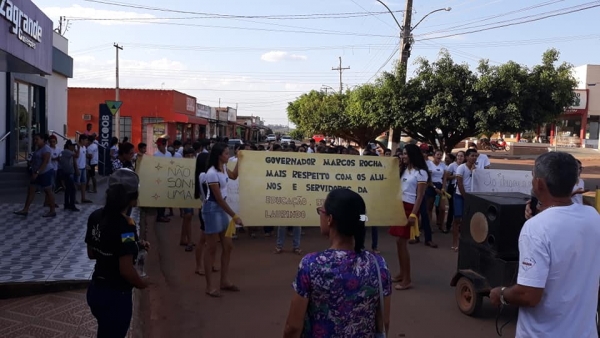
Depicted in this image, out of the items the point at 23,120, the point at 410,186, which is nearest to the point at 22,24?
the point at 410,186

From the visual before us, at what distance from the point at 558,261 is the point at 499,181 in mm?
8534

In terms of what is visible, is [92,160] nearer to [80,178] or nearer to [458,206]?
[80,178]

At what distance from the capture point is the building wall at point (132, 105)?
1474 inches

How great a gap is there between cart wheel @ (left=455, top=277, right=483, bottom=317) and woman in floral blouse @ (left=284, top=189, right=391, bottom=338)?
369 cm

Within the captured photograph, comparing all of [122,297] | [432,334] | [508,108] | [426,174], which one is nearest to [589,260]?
[122,297]

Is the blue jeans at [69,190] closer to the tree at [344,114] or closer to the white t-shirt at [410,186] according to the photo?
the white t-shirt at [410,186]

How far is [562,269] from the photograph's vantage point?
8.43ft

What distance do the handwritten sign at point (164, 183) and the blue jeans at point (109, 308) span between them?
6098 mm

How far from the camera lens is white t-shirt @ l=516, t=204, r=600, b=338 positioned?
8.34 feet

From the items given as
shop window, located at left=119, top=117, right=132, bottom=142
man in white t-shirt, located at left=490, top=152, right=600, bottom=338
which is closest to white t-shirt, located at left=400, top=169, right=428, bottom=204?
man in white t-shirt, located at left=490, top=152, right=600, bottom=338

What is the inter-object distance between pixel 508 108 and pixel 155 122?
26521mm

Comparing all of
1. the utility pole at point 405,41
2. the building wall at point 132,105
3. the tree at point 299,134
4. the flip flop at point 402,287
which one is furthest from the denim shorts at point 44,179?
the tree at point 299,134

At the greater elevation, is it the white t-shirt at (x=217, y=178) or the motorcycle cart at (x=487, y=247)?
the white t-shirt at (x=217, y=178)

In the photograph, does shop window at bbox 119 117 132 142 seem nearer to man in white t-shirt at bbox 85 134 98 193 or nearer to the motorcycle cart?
man in white t-shirt at bbox 85 134 98 193
